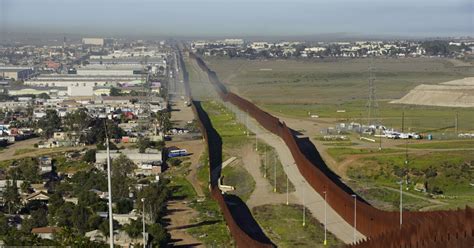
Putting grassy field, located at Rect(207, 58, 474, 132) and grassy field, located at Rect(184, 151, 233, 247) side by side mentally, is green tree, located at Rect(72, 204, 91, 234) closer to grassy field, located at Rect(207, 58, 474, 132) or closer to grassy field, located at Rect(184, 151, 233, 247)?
grassy field, located at Rect(184, 151, 233, 247)

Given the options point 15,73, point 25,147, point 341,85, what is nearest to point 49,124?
point 25,147

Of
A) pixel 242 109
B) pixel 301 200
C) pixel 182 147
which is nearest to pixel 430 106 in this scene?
pixel 242 109

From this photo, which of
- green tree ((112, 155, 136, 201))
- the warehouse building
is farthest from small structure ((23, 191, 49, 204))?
the warehouse building

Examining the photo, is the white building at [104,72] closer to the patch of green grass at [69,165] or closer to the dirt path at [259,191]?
the patch of green grass at [69,165]

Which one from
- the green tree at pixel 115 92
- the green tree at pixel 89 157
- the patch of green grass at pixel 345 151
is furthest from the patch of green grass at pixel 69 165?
the green tree at pixel 115 92

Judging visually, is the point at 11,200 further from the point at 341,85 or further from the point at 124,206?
the point at 341,85

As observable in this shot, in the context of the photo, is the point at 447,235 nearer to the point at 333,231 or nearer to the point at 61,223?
the point at 333,231
